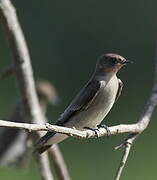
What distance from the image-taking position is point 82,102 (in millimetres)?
5797

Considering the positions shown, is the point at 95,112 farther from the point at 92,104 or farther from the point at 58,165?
the point at 58,165

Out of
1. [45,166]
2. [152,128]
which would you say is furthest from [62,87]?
[45,166]

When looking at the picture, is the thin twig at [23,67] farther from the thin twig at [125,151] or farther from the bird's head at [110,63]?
the thin twig at [125,151]

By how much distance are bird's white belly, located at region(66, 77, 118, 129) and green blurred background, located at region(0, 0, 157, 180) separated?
6.84m

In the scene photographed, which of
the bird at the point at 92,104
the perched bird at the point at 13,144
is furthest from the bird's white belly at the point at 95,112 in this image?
the perched bird at the point at 13,144

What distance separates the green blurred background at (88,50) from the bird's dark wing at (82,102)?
269 inches

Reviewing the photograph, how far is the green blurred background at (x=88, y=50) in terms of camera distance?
13422 mm

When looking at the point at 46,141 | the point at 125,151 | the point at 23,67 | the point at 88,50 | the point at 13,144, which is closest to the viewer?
the point at 125,151

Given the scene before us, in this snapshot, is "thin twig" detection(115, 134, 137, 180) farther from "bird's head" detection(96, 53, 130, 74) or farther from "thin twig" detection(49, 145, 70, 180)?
"thin twig" detection(49, 145, 70, 180)

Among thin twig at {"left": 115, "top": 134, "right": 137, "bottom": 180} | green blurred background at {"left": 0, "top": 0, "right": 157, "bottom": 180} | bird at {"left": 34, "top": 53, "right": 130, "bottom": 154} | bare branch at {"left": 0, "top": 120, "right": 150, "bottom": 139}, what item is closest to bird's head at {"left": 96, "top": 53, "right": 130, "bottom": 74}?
bird at {"left": 34, "top": 53, "right": 130, "bottom": 154}

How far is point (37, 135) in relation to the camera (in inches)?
233

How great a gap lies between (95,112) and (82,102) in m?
0.10

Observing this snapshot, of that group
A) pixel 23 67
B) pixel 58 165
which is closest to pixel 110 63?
pixel 23 67

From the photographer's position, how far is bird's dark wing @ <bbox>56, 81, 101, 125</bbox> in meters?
5.76
